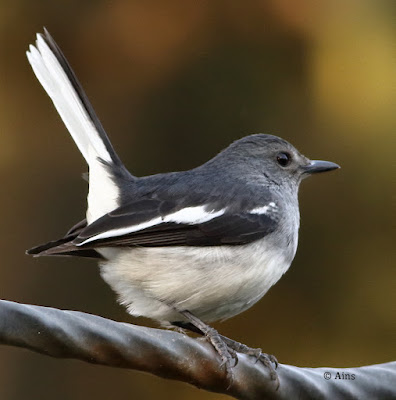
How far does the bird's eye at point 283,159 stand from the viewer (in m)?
5.06

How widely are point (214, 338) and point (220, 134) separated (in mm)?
3261

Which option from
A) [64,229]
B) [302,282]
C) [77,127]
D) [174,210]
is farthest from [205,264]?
[64,229]

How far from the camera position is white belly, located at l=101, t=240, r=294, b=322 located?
403 centimetres

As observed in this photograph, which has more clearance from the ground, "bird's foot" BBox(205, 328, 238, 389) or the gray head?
the gray head

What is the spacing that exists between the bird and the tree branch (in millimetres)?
482

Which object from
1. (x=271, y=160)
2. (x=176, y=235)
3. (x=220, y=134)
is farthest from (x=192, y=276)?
(x=220, y=134)

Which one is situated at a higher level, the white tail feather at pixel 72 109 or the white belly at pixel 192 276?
the white tail feather at pixel 72 109

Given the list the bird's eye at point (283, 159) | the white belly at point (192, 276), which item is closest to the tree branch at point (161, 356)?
the white belly at point (192, 276)

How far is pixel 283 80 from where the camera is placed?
277 inches

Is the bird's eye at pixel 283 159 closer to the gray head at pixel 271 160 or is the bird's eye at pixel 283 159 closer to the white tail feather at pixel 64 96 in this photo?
the gray head at pixel 271 160

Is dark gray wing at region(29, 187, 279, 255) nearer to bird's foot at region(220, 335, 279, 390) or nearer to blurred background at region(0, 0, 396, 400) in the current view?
bird's foot at region(220, 335, 279, 390)

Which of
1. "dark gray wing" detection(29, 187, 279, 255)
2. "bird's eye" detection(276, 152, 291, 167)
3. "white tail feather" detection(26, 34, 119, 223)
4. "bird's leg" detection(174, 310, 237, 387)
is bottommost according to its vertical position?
"bird's leg" detection(174, 310, 237, 387)

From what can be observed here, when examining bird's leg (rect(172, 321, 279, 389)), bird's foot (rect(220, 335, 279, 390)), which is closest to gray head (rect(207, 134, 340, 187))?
bird's leg (rect(172, 321, 279, 389))

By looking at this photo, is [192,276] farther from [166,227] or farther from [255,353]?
[255,353]
